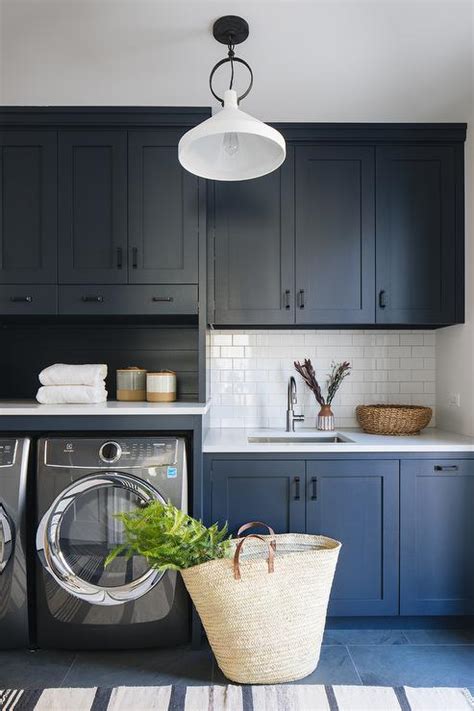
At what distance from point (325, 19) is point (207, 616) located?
2497 mm

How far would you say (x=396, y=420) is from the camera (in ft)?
9.04

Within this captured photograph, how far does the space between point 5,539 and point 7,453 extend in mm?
375

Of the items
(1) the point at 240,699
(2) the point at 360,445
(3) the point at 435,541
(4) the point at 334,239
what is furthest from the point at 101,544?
(4) the point at 334,239

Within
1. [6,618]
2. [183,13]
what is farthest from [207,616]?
[183,13]

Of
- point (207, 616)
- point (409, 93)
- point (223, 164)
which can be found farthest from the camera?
point (409, 93)

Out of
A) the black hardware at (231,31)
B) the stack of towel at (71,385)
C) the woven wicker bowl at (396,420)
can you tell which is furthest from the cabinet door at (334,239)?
the stack of towel at (71,385)

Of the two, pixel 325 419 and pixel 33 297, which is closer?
pixel 33 297

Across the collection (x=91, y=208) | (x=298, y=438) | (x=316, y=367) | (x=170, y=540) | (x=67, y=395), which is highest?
(x=91, y=208)

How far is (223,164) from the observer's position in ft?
6.29

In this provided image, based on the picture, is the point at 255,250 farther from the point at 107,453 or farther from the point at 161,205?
the point at 107,453

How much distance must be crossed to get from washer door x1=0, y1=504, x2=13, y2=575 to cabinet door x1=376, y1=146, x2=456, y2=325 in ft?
6.77

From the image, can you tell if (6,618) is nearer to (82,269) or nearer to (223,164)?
(82,269)

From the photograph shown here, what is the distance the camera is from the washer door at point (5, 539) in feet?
7.53

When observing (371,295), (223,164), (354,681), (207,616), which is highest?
(223,164)
